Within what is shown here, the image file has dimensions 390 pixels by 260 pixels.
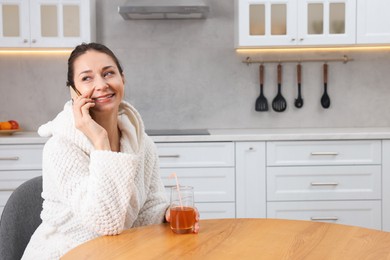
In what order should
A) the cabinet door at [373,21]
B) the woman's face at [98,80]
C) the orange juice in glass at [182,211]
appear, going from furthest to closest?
the cabinet door at [373,21] → the woman's face at [98,80] → the orange juice in glass at [182,211]

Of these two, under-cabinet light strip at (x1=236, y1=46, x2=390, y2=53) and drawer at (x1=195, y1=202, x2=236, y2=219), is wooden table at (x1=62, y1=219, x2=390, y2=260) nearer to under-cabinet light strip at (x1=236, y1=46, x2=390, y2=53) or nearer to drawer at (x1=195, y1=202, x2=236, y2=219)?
drawer at (x1=195, y1=202, x2=236, y2=219)

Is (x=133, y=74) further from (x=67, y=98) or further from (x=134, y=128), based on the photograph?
(x=134, y=128)

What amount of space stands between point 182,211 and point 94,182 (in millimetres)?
263

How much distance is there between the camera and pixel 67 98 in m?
4.05

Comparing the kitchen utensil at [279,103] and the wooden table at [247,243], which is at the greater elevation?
the kitchen utensil at [279,103]

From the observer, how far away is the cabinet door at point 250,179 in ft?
11.3

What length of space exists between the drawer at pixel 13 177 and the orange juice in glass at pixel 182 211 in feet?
7.07

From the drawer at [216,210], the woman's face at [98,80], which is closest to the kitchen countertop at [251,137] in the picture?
the drawer at [216,210]

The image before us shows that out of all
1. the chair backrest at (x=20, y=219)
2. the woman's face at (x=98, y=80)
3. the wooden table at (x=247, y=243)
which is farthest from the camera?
the woman's face at (x=98, y=80)

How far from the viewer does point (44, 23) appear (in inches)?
143

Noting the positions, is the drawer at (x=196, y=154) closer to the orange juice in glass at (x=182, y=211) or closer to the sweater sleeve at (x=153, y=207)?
the sweater sleeve at (x=153, y=207)

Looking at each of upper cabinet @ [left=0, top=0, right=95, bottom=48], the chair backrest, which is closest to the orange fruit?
upper cabinet @ [left=0, top=0, right=95, bottom=48]

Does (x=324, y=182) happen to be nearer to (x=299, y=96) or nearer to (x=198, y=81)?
(x=299, y=96)

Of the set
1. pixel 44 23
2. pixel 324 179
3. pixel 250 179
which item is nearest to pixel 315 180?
pixel 324 179
